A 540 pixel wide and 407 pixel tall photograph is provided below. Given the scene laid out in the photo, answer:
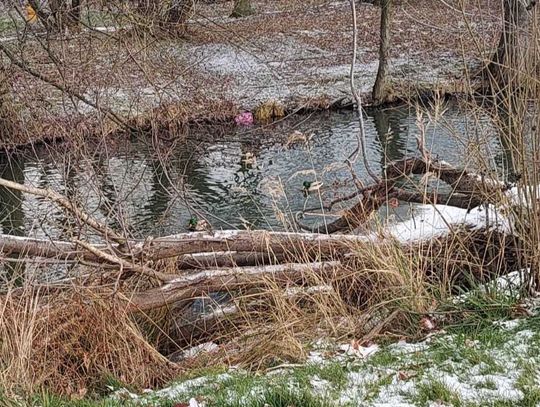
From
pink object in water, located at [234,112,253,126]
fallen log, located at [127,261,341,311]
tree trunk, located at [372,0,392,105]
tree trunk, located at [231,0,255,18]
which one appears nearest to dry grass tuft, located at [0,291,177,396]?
fallen log, located at [127,261,341,311]

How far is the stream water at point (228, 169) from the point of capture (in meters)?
9.40

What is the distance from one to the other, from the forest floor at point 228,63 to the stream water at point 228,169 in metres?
0.55

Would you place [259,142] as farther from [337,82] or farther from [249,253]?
[249,253]

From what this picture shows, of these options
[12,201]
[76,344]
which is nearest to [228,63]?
[12,201]

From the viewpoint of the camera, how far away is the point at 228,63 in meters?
19.2

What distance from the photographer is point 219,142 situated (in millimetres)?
13555


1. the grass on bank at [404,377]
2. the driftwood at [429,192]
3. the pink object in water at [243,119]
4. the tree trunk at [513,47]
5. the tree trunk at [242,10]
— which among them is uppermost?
the tree trunk at [242,10]

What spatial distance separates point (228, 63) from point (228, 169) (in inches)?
302

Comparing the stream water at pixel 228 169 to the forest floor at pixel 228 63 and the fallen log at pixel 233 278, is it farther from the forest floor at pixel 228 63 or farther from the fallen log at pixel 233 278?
the fallen log at pixel 233 278

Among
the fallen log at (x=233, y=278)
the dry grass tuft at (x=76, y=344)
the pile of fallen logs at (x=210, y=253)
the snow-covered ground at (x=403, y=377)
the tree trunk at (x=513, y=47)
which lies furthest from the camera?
the fallen log at (x=233, y=278)

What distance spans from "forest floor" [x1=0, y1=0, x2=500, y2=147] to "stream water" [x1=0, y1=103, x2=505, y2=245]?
548mm

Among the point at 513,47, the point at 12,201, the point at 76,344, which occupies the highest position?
the point at 513,47

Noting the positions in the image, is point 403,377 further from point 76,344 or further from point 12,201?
point 12,201

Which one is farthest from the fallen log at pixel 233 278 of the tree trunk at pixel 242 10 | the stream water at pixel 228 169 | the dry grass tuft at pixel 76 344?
the tree trunk at pixel 242 10
